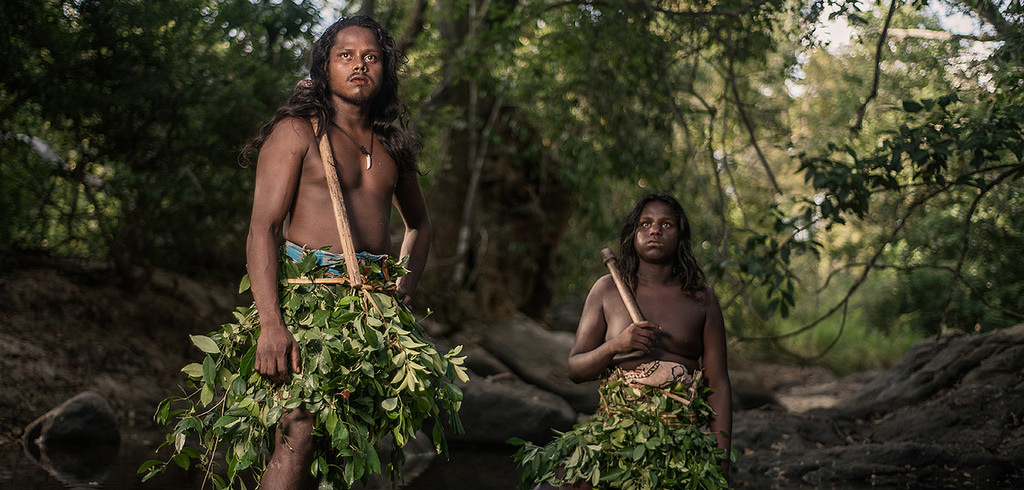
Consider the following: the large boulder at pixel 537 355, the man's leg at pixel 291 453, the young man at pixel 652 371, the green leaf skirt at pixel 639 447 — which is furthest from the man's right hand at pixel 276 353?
the large boulder at pixel 537 355

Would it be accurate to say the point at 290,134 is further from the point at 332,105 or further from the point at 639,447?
the point at 639,447

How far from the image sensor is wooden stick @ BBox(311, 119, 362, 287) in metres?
2.83

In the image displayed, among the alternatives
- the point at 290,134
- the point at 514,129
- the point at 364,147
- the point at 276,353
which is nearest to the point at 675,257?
the point at 364,147

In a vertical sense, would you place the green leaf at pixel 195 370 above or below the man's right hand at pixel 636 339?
below

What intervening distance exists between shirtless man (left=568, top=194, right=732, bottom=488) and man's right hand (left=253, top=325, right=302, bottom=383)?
1289mm

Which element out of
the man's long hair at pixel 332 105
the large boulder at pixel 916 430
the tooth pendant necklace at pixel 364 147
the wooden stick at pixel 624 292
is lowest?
the large boulder at pixel 916 430

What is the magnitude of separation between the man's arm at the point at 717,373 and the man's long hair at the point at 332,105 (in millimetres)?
1363

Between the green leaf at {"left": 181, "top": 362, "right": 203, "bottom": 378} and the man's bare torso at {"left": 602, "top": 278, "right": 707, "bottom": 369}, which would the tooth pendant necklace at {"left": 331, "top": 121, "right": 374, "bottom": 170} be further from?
the man's bare torso at {"left": 602, "top": 278, "right": 707, "bottom": 369}

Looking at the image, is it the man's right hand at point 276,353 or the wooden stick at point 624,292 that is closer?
the man's right hand at point 276,353

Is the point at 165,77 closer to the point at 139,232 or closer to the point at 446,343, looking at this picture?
the point at 139,232

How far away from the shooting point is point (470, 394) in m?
7.32

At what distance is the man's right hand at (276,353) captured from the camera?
2.66 metres

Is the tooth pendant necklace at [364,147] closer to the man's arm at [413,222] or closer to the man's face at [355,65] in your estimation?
the man's face at [355,65]

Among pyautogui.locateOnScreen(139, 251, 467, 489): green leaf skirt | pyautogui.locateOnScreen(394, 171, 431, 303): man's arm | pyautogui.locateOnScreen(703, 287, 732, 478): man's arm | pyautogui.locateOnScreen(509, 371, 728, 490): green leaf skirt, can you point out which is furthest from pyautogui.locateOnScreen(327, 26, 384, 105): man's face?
pyautogui.locateOnScreen(703, 287, 732, 478): man's arm
